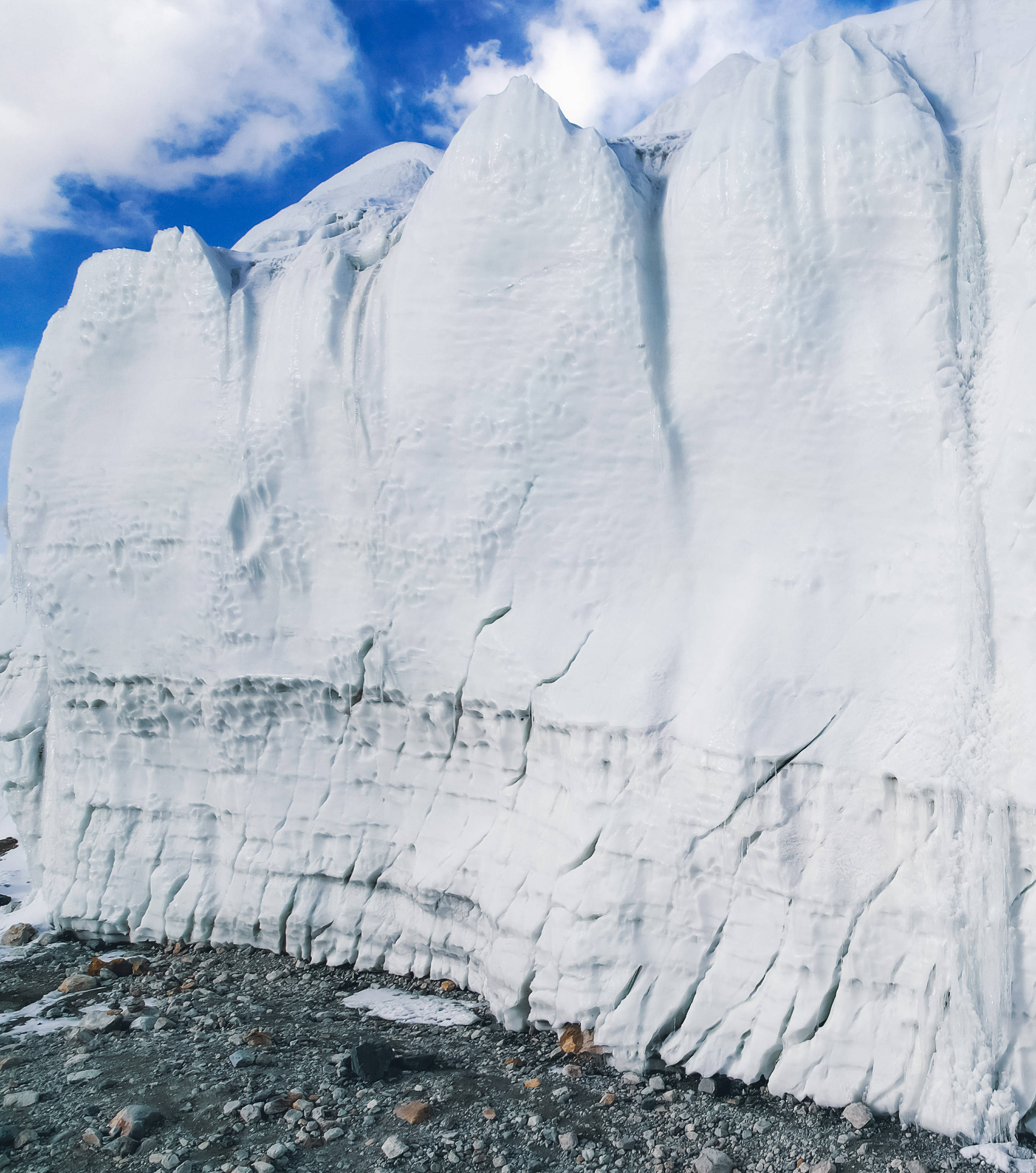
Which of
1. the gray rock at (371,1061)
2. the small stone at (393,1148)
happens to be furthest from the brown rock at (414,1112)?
the gray rock at (371,1061)

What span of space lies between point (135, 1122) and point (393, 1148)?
1110mm

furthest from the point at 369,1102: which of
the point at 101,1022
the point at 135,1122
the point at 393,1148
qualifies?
the point at 101,1022

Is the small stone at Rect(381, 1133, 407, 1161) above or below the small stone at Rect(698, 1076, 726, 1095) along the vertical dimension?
below

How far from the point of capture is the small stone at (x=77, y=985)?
201 inches

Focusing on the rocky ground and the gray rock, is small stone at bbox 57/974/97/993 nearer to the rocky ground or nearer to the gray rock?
the rocky ground

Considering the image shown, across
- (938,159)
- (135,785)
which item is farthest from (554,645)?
(135,785)

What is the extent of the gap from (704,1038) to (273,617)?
3535mm

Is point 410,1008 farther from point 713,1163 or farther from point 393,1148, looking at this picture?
point 713,1163

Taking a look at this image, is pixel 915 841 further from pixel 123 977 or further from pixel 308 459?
pixel 123 977

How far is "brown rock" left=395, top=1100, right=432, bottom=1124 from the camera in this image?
345 cm

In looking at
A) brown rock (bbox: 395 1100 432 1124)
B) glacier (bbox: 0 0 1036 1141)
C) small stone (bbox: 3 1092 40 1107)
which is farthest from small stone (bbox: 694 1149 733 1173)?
small stone (bbox: 3 1092 40 1107)

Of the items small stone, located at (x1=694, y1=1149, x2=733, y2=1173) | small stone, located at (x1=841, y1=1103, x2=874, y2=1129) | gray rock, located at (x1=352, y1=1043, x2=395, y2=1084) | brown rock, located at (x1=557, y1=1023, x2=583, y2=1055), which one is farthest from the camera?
brown rock, located at (x1=557, y1=1023, x2=583, y2=1055)

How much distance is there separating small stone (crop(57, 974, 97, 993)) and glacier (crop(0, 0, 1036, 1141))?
589 millimetres

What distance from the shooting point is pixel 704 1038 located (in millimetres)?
3797
